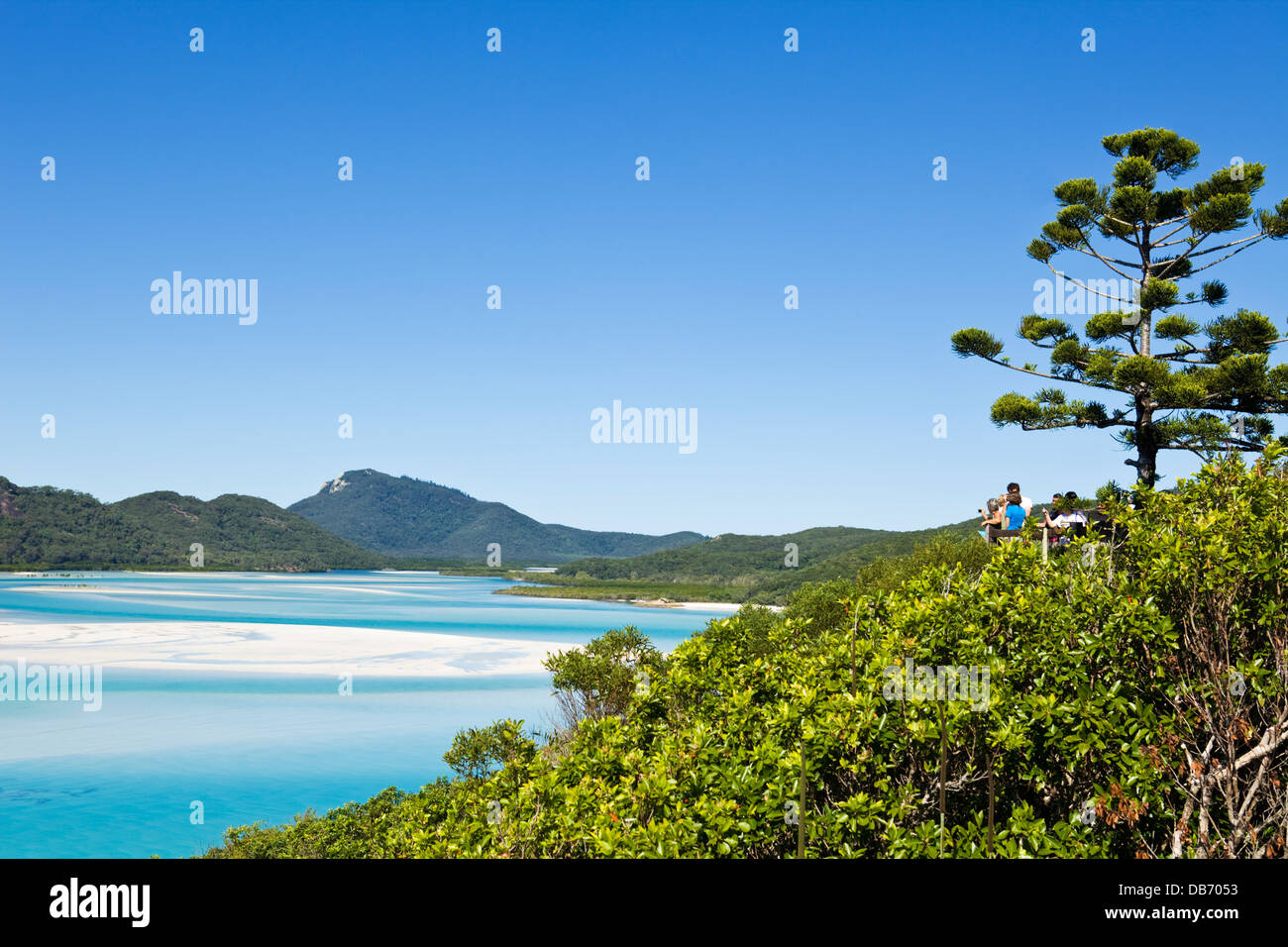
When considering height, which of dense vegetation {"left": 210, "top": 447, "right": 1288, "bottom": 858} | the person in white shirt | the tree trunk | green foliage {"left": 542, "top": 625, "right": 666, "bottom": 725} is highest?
the tree trunk

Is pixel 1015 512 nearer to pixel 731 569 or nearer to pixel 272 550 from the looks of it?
pixel 731 569

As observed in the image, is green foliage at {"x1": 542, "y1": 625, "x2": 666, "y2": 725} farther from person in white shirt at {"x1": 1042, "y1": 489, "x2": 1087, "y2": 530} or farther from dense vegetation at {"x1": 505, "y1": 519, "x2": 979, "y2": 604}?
dense vegetation at {"x1": 505, "y1": 519, "x2": 979, "y2": 604}

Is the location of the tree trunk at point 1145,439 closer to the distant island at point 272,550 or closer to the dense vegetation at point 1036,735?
the dense vegetation at point 1036,735

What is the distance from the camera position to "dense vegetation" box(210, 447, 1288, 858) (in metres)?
5.05

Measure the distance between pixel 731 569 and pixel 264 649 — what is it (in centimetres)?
8238

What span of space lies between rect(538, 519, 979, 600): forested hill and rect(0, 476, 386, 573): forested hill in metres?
62.8

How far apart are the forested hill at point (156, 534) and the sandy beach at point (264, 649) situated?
92.7 meters

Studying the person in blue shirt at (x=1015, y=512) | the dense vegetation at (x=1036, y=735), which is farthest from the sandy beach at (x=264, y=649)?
the dense vegetation at (x=1036, y=735)

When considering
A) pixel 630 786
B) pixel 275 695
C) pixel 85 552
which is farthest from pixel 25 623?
pixel 85 552

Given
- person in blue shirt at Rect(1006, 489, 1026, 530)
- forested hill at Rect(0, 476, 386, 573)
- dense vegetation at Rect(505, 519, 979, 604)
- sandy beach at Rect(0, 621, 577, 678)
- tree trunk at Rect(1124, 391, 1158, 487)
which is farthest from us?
forested hill at Rect(0, 476, 386, 573)

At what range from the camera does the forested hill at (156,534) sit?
13950 centimetres

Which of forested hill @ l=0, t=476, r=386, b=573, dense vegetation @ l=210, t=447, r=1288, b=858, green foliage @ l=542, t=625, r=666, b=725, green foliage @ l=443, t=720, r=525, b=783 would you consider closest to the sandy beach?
green foliage @ l=542, t=625, r=666, b=725

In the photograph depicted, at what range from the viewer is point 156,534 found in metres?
159
